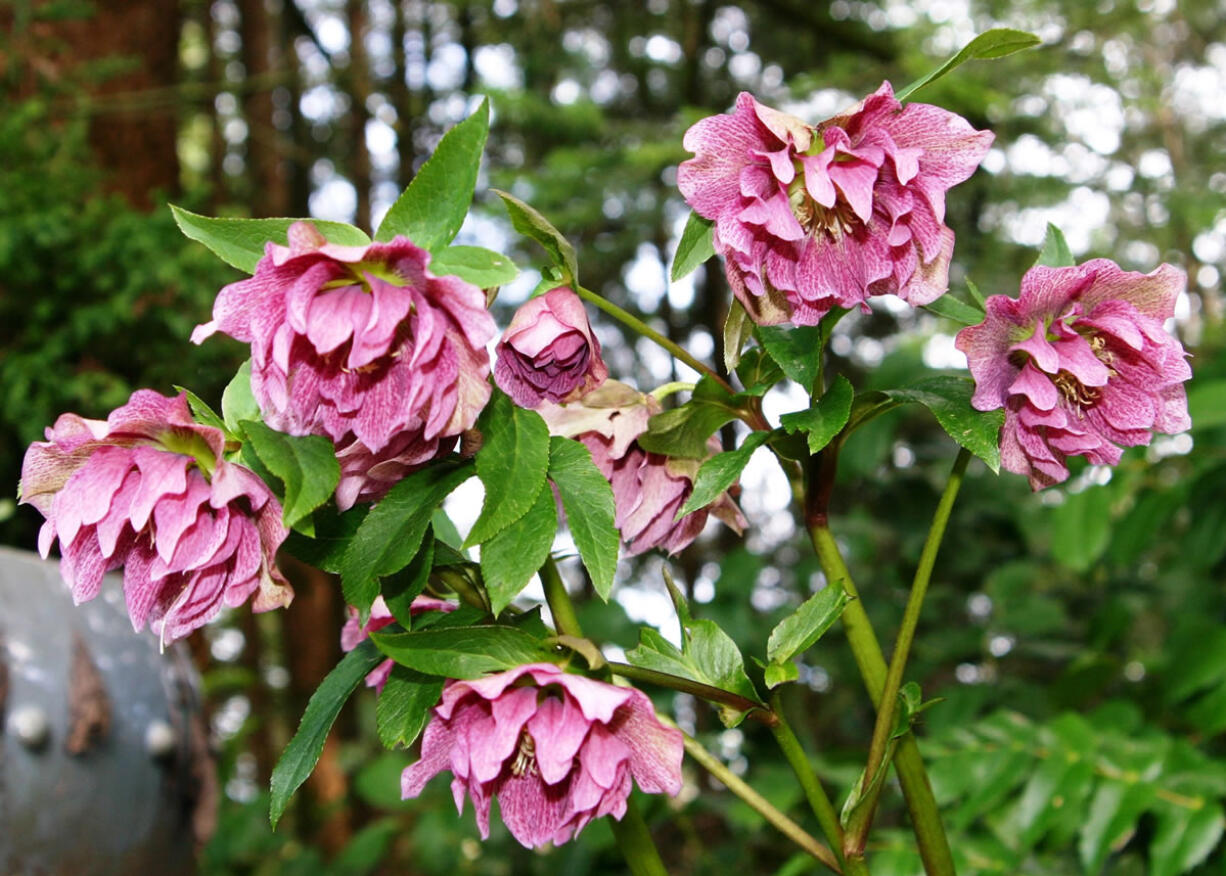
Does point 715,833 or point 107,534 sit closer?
point 107,534

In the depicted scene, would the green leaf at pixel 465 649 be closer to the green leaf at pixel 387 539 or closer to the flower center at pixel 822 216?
the green leaf at pixel 387 539

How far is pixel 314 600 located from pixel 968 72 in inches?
113

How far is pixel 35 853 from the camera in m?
1.07

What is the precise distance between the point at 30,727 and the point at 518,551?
2.82ft

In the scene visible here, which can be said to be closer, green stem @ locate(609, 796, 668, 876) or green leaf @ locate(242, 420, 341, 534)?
green leaf @ locate(242, 420, 341, 534)

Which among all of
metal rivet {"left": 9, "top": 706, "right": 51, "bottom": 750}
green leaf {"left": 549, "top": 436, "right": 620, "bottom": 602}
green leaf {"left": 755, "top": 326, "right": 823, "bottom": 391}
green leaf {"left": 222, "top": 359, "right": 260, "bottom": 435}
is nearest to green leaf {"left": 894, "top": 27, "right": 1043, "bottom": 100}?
green leaf {"left": 755, "top": 326, "right": 823, "bottom": 391}

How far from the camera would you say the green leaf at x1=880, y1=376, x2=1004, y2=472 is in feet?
1.68

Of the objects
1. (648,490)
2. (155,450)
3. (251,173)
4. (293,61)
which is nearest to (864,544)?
(648,490)

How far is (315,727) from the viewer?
50cm

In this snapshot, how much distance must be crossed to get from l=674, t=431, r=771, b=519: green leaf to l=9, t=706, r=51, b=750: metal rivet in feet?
2.86

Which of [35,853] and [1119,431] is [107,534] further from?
[35,853]

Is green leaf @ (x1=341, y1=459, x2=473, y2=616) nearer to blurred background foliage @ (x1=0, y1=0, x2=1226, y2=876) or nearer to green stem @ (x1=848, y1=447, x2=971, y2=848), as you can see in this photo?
green stem @ (x1=848, y1=447, x2=971, y2=848)

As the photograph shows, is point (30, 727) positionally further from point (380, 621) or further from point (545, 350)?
point (545, 350)

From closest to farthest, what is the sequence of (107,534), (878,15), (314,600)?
(107,534)
(878,15)
(314,600)
